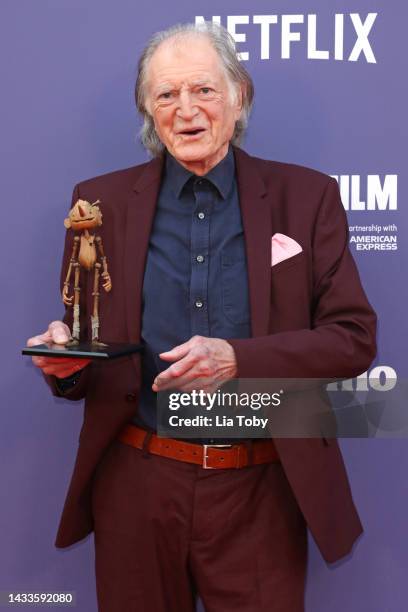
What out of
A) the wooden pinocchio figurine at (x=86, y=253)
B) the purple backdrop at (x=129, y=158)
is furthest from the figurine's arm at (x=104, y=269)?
A: the purple backdrop at (x=129, y=158)

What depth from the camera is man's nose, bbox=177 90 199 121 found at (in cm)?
159

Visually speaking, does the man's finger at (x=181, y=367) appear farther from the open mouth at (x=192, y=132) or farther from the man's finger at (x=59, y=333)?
the open mouth at (x=192, y=132)

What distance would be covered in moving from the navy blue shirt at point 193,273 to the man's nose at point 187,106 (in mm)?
127

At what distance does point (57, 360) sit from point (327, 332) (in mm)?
549

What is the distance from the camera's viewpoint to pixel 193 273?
157cm

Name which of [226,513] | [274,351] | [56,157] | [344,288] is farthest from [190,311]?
[56,157]

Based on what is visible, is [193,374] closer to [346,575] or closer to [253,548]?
[253,548]

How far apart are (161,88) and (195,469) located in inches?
31.3

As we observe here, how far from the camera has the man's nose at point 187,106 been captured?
5.23ft

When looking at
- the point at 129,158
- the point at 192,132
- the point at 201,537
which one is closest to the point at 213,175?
the point at 192,132

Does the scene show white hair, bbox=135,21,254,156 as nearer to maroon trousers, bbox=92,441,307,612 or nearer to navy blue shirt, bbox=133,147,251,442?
navy blue shirt, bbox=133,147,251,442

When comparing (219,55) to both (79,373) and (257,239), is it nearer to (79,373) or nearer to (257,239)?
(257,239)

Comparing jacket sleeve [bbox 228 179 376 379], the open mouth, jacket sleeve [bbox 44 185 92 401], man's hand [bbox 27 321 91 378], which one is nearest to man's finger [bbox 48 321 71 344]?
man's hand [bbox 27 321 91 378]

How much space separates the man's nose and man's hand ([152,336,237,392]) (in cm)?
49
